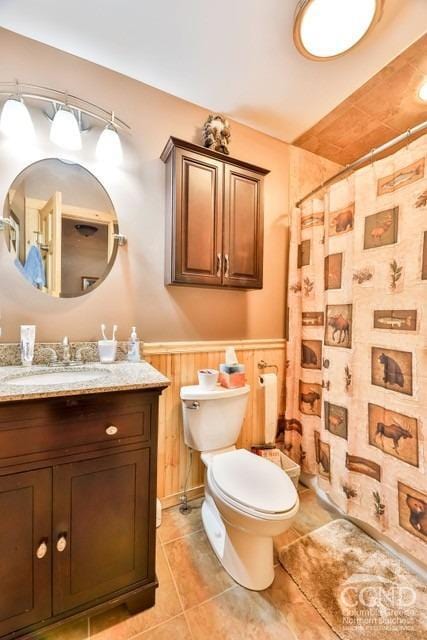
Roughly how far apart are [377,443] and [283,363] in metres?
0.78

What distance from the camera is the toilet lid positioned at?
1059mm

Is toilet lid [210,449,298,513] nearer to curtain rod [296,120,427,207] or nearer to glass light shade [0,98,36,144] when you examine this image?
curtain rod [296,120,427,207]

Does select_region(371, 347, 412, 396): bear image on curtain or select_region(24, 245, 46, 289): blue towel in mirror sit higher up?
select_region(24, 245, 46, 289): blue towel in mirror

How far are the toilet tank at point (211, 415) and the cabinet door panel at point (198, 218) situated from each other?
622 mm

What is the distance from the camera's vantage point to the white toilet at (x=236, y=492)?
1.05 meters

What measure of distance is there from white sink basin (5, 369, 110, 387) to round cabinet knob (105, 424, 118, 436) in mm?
232

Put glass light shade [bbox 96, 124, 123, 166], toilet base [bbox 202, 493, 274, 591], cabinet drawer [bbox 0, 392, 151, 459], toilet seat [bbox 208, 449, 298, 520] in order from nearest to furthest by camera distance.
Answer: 1. cabinet drawer [bbox 0, 392, 151, 459]
2. toilet seat [bbox 208, 449, 298, 520]
3. toilet base [bbox 202, 493, 274, 591]
4. glass light shade [bbox 96, 124, 123, 166]

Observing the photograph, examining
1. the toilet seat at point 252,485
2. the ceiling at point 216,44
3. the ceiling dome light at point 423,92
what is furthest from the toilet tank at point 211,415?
the ceiling dome light at point 423,92

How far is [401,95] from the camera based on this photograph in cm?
155

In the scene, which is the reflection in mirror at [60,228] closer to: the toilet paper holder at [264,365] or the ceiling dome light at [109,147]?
the ceiling dome light at [109,147]

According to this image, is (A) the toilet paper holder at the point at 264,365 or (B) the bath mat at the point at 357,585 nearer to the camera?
(B) the bath mat at the point at 357,585

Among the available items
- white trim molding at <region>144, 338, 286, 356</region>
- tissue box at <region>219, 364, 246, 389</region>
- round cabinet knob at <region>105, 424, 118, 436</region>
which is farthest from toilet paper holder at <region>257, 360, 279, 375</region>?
round cabinet knob at <region>105, 424, 118, 436</region>

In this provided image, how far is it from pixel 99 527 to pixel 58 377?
61 cm

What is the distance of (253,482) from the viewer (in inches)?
46.6
